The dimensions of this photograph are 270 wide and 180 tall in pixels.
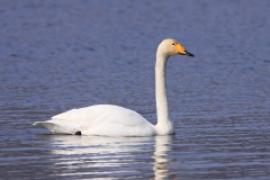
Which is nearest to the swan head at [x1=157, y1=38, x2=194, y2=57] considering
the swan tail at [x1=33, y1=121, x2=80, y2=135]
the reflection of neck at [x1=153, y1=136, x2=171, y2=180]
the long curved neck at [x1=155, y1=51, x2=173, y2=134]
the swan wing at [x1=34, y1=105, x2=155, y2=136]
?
the long curved neck at [x1=155, y1=51, x2=173, y2=134]

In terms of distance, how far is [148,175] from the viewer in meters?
11.6

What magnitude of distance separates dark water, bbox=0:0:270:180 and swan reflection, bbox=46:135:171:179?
1cm

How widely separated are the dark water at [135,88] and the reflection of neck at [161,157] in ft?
0.04

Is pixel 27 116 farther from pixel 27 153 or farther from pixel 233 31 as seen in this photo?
pixel 233 31

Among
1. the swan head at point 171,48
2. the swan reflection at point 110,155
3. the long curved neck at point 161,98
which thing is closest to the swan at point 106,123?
the long curved neck at point 161,98

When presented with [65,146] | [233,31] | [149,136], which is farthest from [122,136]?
[233,31]

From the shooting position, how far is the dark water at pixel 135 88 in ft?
40.8

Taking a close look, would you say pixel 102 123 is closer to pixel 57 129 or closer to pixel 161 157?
Result: pixel 57 129

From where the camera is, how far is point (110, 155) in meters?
13.1

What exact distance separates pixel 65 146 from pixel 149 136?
1.54m

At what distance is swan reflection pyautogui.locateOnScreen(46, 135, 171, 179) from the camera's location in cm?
1191

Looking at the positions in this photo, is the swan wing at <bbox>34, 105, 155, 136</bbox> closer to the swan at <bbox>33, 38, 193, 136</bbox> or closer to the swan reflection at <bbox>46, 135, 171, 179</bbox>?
the swan at <bbox>33, 38, 193, 136</bbox>

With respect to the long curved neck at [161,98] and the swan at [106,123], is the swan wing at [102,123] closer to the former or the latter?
the swan at [106,123]

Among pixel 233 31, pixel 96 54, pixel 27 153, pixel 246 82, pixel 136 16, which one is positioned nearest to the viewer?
pixel 27 153
